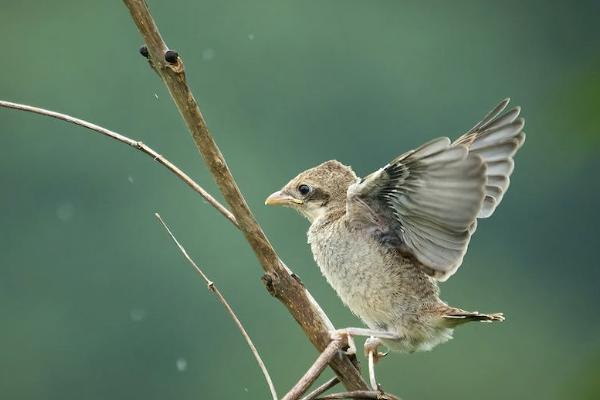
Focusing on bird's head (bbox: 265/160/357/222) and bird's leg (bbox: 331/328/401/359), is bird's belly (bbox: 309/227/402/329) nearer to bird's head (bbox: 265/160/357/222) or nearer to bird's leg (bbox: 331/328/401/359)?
bird's leg (bbox: 331/328/401/359)

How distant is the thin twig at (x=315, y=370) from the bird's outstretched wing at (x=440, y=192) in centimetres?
48

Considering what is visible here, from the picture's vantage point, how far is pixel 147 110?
10.2 meters

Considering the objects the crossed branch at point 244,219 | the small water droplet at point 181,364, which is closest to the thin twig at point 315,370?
the crossed branch at point 244,219

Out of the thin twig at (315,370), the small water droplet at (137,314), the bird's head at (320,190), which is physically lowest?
the thin twig at (315,370)

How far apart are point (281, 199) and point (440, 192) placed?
705 mm

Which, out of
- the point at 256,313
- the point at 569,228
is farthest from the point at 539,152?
the point at 256,313

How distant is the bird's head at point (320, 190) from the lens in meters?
2.86

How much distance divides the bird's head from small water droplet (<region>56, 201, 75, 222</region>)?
711 cm

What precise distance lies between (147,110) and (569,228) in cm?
461

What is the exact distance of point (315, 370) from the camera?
1.81 metres

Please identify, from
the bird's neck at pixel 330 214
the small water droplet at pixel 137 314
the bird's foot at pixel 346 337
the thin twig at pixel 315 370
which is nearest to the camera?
the thin twig at pixel 315 370

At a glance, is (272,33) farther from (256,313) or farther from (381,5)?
(256,313)

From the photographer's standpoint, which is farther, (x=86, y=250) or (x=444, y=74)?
(x=444, y=74)

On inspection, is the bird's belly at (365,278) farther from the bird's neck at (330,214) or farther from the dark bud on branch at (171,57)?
the dark bud on branch at (171,57)
